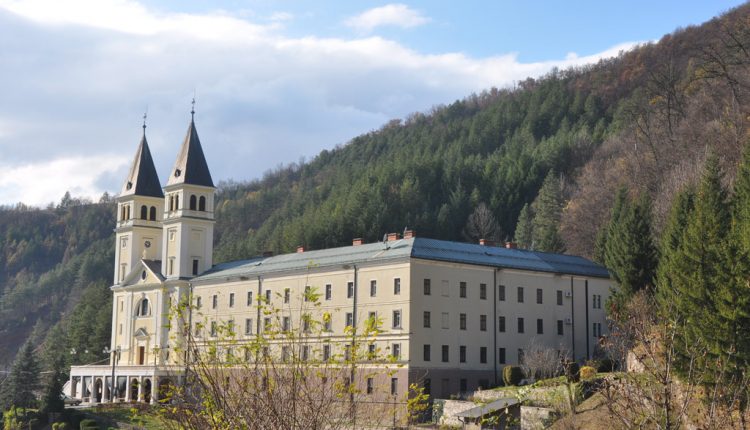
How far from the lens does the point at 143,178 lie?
101000 millimetres

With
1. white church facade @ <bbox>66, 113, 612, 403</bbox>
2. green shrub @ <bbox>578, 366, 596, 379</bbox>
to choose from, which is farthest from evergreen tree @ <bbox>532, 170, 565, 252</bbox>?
green shrub @ <bbox>578, 366, 596, 379</bbox>

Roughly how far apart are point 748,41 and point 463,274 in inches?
1179

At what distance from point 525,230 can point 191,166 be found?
1511 inches

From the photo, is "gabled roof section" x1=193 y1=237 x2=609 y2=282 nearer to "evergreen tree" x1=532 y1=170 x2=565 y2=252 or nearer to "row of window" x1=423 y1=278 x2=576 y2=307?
"row of window" x1=423 y1=278 x2=576 y2=307

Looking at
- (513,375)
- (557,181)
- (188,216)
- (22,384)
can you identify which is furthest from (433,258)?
(557,181)

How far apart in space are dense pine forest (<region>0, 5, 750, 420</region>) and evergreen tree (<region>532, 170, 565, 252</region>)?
0.20 m

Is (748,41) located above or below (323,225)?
above

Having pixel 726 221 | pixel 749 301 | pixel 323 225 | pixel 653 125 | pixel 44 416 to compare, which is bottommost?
pixel 44 416

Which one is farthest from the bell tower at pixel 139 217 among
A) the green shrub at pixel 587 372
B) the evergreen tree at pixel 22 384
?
the green shrub at pixel 587 372

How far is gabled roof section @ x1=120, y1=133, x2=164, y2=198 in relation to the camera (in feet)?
329

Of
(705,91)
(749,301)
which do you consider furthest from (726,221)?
(705,91)

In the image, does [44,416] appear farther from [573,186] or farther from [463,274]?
[573,186]

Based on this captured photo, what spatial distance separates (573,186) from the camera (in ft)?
376

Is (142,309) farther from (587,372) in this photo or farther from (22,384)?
(587,372)
